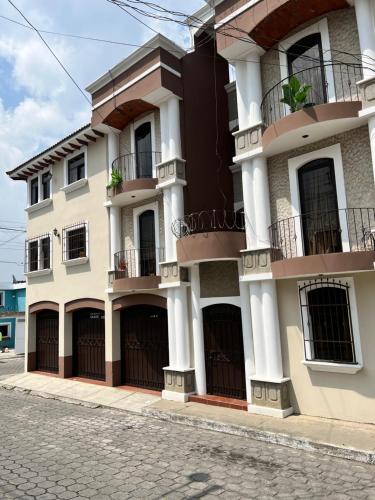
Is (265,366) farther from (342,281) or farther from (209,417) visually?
(342,281)

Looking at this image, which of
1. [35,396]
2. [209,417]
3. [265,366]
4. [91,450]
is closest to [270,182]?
[265,366]

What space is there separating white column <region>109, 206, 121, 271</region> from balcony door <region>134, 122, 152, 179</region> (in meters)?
1.36

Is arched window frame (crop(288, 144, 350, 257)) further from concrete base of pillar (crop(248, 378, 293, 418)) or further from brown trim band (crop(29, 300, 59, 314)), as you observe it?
brown trim band (crop(29, 300, 59, 314))

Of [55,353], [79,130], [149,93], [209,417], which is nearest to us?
[209,417]

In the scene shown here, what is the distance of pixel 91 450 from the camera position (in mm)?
7250

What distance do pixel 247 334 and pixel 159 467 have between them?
12.3 ft

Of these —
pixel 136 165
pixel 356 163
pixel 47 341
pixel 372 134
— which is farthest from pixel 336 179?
pixel 47 341

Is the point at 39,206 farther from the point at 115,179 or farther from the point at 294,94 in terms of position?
the point at 294,94

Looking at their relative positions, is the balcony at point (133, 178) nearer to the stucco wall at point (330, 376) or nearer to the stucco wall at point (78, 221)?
the stucco wall at point (78, 221)

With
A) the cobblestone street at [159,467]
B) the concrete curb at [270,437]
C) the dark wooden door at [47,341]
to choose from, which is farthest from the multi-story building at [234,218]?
the cobblestone street at [159,467]

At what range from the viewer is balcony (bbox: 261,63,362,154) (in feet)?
25.4

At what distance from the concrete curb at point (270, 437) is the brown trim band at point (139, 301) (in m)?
2.88

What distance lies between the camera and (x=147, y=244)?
1218 centimetres

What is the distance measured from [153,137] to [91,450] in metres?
8.39
